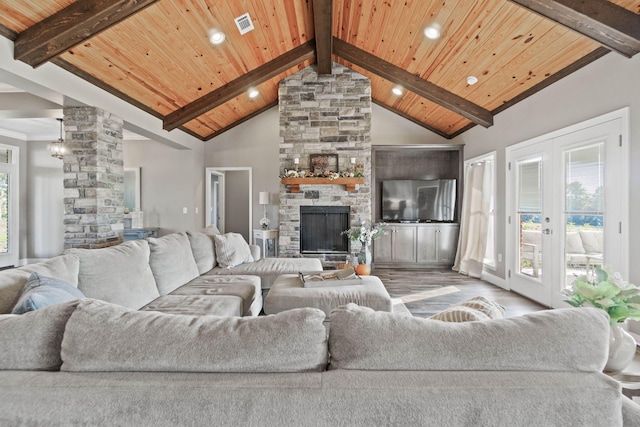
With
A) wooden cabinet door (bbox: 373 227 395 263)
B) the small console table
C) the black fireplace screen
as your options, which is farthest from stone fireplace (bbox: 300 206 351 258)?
the small console table

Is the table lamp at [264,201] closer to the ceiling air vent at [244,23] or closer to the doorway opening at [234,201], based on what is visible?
the doorway opening at [234,201]

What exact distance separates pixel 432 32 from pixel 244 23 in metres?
2.20

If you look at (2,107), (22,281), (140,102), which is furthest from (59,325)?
(2,107)

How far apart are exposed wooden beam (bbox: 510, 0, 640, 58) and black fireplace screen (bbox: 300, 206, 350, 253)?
398cm

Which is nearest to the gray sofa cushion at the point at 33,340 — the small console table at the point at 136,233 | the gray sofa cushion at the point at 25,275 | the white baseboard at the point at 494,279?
the gray sofa cushion at the point at 25,275

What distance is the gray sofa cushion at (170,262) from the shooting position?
278 cm

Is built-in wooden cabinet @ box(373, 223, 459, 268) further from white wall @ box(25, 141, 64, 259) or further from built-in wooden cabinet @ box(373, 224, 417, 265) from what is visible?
white wall @ box(25, 141, 64, 259)

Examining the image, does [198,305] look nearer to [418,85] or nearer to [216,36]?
[216,36]

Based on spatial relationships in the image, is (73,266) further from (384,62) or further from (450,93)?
(450,93)

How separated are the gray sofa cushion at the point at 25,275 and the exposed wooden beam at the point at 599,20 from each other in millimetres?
3901

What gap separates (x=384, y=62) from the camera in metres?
5.02

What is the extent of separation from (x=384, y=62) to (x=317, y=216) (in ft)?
9.18

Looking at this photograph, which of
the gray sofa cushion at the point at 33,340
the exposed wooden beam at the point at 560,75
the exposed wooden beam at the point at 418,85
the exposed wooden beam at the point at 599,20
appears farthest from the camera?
the exposed wooden beam at the point at 418,85

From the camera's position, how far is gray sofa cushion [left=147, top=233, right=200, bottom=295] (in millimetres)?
2775
